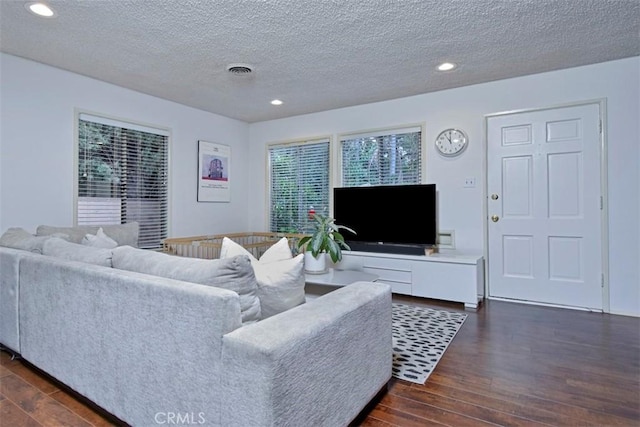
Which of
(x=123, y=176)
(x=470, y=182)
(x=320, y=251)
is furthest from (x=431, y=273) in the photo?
(x=123, y=176)

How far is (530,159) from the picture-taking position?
3.70 m

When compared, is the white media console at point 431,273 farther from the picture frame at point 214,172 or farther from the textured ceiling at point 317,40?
the picture frame at point 214,172

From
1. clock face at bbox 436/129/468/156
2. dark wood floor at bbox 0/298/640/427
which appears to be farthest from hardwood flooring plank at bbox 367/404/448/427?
Answer: clock face at bbox 436/129/468/156

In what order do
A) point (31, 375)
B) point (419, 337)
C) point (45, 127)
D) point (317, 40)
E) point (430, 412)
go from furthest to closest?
point (45, 127)
point (317, 40)
point (419, 337)
point (31, 375)
point (430, 412)

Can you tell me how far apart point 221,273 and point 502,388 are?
5.55ft

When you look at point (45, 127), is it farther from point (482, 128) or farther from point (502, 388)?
point (482, 128)

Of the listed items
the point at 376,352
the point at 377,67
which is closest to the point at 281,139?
the point at 377,67

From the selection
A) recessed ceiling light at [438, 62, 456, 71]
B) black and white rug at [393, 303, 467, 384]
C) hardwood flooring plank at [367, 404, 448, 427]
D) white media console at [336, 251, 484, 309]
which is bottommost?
hardwood flooring plank at [367, 404, 448, 427]

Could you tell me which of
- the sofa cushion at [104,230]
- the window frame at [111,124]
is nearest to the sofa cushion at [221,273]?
the sofa cushion at [104,230]

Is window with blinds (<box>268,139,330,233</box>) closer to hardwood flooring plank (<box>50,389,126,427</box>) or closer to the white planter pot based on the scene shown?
the white planter pot

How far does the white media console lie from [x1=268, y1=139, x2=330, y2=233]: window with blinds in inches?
46.1

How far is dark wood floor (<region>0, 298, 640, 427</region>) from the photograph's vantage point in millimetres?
1668

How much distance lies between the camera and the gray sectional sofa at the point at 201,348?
45.0 inches

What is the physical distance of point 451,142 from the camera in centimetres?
409
